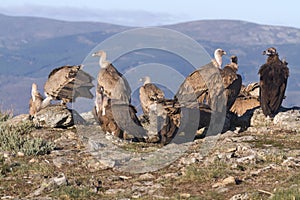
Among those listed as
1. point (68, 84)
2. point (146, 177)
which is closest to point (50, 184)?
point (146, 177)

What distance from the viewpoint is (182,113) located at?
55.2ft

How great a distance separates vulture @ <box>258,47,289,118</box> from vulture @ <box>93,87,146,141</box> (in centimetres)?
407

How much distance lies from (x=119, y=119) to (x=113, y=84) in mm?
2847

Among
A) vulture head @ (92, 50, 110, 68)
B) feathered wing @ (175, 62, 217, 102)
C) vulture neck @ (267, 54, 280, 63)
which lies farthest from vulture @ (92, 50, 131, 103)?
vulture neck @ (267, 54, 280, 63)

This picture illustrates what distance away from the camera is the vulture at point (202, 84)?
1906 centimetres

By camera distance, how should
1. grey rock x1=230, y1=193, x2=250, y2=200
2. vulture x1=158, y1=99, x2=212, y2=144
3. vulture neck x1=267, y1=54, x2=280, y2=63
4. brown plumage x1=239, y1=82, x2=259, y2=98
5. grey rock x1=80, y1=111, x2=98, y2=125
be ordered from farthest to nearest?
brown plumage x1=239, y1=82, x2=259, y2=98 → grey rock x1=80, y1=111, x2=98, y2=125 → vulture neck x1=267, y1=54, x2=280, y2=63 → vulture x1=158, y1=99, x2=212, y2=144 → grey rock x1=230, y1=193, x2=250, y2=200

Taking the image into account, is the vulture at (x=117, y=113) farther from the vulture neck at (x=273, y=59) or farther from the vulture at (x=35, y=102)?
the vulture neck at (x=273, y=59)

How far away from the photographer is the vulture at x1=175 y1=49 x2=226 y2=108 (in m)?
19.1

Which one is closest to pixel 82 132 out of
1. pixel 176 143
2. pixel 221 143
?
pixel 176 143

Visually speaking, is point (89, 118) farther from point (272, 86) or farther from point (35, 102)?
point (272, 86)

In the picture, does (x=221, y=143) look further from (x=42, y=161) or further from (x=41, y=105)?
(x=41, y=105)

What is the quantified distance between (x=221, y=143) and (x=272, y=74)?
409 centimetres

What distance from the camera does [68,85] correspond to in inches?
841

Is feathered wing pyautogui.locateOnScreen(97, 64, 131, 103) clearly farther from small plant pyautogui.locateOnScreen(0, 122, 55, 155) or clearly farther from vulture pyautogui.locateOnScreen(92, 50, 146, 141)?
small plant pyautogui.locateOnScreen(0, 122, 55, 155)
